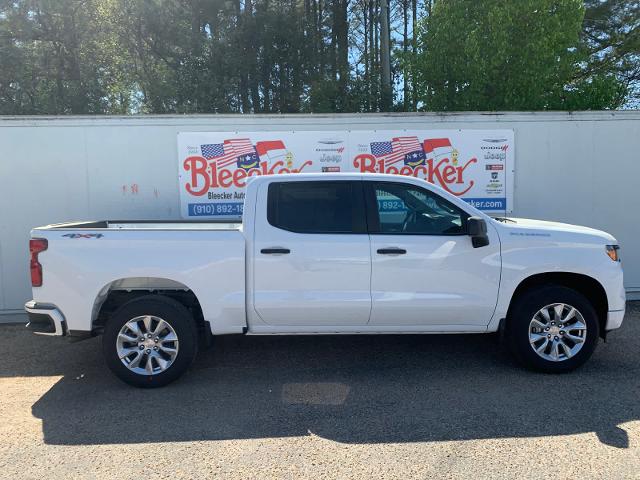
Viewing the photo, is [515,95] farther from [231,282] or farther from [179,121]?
[231,282]

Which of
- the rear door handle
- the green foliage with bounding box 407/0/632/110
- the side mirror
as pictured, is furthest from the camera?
the green foliage with bounding box 407/0/632/110

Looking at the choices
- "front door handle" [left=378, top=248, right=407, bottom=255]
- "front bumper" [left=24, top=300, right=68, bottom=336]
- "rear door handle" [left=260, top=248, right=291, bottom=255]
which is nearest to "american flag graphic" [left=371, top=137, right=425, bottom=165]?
"front door handle" [left=378, top=248, right=407, bottom=255]

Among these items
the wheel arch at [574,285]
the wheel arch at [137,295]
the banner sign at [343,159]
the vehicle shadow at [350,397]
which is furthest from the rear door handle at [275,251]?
the banner sign at [343,159]

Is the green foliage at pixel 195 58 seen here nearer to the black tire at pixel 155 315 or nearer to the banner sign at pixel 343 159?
the banner sign at pixel 343 159

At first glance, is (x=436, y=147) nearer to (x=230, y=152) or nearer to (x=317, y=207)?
(x=230, y=152)

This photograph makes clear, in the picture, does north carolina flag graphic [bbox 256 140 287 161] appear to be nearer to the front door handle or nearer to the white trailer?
the white trailer

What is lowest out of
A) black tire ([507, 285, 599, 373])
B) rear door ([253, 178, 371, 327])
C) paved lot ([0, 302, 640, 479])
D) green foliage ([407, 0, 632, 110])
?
paved lot ([0, 302, 640, 479])

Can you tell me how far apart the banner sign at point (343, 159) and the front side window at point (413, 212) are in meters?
2.59

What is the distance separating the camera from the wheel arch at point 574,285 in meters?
4.95

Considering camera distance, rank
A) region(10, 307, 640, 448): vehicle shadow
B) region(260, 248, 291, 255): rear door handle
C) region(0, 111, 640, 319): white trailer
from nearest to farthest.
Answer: region(10, 307, 640, 448): vehicle shadow → region(260, 248, 291, 255): rear door handle → region(0, 111, 640, 319): white trailer

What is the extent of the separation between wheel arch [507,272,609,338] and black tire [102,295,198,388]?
2959 millimetres

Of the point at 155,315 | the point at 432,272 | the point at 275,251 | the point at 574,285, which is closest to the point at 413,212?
the point at 432,272

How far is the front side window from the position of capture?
4.88 m

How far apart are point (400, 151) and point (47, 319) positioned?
499cm
